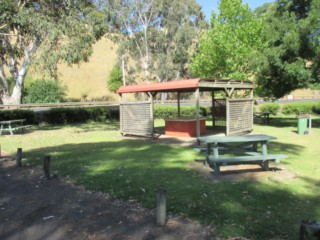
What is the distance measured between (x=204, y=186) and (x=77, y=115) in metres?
19.6

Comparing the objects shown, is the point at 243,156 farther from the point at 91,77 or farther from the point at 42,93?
the point at 91,77

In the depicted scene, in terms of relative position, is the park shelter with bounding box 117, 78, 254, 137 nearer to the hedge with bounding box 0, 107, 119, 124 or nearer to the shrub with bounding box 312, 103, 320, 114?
the hedge with bounding box 0, 107, 119, 124

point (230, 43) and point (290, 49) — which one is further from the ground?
point (230, 43)

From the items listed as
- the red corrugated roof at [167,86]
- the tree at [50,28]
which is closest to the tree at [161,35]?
the tree at [50,28]

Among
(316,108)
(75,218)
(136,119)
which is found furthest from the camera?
(316,108)

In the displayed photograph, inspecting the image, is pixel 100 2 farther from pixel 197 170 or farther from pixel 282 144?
pixel 197 170

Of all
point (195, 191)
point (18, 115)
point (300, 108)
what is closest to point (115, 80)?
point (300, 108)

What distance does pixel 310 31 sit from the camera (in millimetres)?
14430

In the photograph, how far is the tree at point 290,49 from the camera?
47.8 ft

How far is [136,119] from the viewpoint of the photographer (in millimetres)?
14375

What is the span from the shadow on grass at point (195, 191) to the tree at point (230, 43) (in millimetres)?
13448

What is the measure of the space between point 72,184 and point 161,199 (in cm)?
290

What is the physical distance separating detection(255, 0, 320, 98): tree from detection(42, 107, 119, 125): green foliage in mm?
12540

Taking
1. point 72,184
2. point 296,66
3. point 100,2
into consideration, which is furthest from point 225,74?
point 72,184
